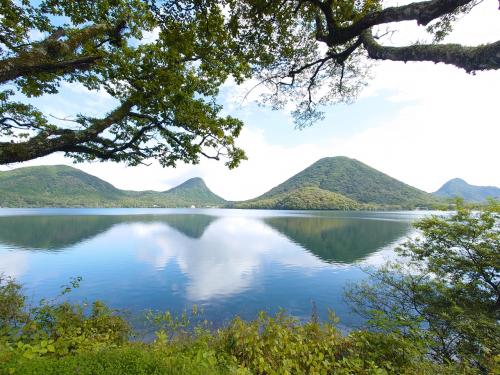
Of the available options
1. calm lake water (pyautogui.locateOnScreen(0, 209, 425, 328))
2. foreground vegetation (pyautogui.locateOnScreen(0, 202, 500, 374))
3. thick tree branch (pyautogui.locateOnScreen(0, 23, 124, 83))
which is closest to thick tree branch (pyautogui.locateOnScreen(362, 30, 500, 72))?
foreground vegetation (pyautogui.locateOnScreen(0, 202, 500, 374))

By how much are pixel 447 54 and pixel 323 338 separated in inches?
348

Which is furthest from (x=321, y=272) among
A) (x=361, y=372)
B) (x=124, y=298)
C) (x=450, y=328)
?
(x=361, y=372)

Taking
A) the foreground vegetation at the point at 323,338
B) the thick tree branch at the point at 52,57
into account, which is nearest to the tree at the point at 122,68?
the thick tree branch at the point at 52,57

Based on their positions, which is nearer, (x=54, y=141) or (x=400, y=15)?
(x=400, y=15)

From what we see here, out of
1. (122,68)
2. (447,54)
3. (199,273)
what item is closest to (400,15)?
→ (447,54)

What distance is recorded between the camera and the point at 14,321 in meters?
10.3

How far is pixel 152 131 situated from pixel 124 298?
19.1m

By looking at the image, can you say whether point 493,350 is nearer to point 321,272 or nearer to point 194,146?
point 194,146

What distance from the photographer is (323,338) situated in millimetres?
7918

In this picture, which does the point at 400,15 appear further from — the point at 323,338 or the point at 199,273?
the point at 199,273

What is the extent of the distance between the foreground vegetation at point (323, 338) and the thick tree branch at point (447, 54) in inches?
238

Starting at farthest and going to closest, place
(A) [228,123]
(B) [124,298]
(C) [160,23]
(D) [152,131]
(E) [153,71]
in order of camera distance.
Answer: (B) [124,298]
(D) [152,131]
(A) [228,123]
(E) [153,71]
(C) [160,23]

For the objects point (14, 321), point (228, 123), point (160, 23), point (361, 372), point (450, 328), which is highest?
point (160, 23)

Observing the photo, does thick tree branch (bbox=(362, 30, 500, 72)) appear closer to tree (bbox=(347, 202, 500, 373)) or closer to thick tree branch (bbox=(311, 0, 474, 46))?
thick tree branch (bbox=(311, 0, 474, 46))
